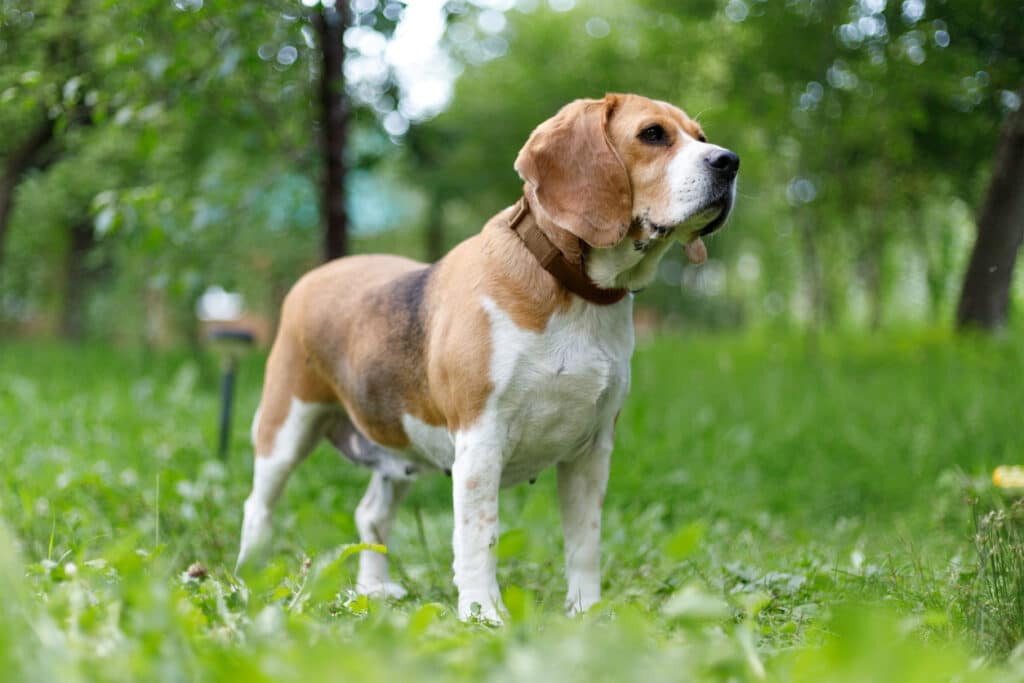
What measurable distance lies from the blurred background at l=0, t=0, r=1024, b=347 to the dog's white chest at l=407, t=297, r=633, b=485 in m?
1.19

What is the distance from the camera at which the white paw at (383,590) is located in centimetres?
378

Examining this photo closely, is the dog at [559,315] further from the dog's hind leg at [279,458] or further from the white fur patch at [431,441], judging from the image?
the dog's hind leg at [279,458]

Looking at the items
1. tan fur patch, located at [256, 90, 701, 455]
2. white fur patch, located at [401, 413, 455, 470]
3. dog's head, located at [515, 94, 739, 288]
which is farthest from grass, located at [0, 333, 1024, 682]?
dog's head, located at [515, 94, 739, 288]

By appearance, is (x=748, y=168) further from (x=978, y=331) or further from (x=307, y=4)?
(x=307, y=4)

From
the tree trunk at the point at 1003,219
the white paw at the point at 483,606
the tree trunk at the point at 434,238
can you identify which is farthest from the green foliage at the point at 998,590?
the tree trunk at the point at 434,238

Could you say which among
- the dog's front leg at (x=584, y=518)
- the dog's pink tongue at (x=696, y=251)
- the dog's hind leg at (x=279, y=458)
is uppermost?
the dog's pink tongue at (x=696, y=251)

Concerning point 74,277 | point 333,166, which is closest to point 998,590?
point 333,166

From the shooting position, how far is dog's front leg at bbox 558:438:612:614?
349 centimetres

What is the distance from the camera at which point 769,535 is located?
534 centimetres

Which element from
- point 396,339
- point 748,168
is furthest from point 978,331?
point 748,168

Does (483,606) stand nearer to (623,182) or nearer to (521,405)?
(521,405)

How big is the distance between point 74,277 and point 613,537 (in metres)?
17.0

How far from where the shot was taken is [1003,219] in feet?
21.5

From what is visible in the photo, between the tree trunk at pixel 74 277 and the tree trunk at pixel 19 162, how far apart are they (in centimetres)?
715
